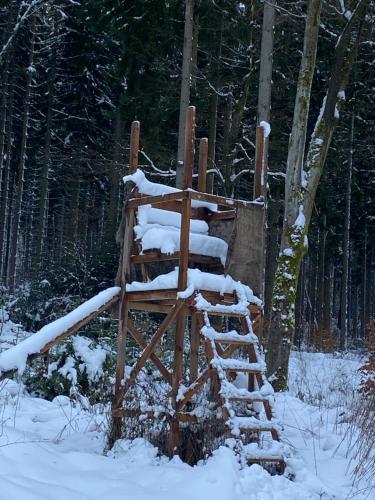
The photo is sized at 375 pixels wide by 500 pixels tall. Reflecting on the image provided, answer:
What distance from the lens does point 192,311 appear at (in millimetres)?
6246

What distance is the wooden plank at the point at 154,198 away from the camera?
6223 mm

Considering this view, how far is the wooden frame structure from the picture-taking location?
225 inches

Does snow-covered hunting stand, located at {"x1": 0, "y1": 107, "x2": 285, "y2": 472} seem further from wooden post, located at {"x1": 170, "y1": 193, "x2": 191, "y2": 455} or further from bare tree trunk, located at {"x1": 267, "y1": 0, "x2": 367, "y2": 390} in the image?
bare tree trunk, located at {"x1": 267, "y1": 0, "x2": 367, "y2": 390}

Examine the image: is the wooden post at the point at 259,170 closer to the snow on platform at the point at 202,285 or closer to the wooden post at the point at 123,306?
the snow on platform at the point at 202,285

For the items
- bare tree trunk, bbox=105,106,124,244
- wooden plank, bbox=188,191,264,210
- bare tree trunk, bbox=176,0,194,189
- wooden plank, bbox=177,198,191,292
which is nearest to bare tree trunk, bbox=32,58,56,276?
bare tree trunk, bbox=105,106,124,244

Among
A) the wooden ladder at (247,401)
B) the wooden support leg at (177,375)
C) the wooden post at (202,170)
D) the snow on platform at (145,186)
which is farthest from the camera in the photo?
the wooden post at (202,170)

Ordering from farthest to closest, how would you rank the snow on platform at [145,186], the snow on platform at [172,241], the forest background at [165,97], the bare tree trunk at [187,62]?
the forest background at [165,97] → the bare tree trunk at [187,62] → the snow on platform at [145,186] → the snow on platform at [172,241]

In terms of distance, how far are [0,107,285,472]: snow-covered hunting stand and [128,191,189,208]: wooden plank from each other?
0.01 m

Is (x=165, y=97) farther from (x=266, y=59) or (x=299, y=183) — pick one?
(x=299, y=183)

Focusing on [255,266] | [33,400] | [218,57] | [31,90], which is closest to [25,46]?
[31,90]

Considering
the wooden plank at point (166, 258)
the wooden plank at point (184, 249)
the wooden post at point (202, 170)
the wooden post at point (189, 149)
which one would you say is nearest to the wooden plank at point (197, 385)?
the wooden plank at point (184, 249)

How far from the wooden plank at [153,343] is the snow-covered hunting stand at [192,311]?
10 mm

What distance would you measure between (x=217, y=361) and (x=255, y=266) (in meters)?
1.54

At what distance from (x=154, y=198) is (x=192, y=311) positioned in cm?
129
